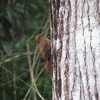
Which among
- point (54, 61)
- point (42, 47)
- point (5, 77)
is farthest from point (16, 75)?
point (54, 61)

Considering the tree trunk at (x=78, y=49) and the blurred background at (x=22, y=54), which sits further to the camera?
the blurred background at (x=22, y=54)

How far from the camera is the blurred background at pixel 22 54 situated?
2453 mm

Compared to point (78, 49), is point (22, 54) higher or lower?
lower

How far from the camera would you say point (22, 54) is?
8.75 ft

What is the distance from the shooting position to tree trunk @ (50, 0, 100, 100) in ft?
4.72

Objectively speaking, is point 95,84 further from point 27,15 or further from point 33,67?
point 27,15

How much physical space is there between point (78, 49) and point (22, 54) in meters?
1.24

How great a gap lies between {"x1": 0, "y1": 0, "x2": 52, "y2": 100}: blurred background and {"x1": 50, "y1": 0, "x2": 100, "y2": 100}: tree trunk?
28.9 inches

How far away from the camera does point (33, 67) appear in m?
2.49

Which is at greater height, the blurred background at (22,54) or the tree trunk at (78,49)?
the tree trunk at (78,49)

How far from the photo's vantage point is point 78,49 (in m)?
1.46

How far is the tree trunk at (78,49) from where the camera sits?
56.6 inches

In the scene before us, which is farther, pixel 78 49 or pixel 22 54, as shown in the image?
pixel 22 54

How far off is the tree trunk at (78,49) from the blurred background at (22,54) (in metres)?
0.73
